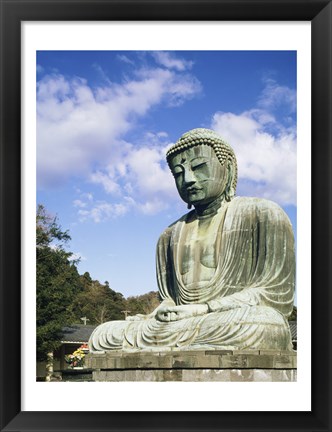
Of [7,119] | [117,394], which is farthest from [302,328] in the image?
[7,119]

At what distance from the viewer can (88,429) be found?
668cm

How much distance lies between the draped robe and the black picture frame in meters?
4.06

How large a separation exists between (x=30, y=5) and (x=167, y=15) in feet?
4.02

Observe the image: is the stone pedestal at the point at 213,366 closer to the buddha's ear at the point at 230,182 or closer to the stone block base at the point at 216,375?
the stone block base at the point at 216,375

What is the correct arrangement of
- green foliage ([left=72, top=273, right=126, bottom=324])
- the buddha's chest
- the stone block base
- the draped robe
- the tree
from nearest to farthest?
the stone block base
the draped robe
the buddha's chest
the tree
green foliage ([left=72, top=273, right=126, bottom=324])

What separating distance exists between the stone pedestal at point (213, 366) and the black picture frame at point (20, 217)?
368 cm

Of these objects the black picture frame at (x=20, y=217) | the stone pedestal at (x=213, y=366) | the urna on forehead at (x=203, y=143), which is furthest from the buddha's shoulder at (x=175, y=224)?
the black picture frame at (x=20, y=217)

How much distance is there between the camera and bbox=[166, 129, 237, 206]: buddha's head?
12.9 metres

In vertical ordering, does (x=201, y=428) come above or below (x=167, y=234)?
below

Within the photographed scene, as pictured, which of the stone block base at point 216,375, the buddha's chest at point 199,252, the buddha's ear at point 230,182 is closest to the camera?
the stone block base at point 216,375

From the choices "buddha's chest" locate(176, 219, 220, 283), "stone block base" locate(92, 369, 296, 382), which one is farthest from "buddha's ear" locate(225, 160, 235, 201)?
"stone block base" locate(92, 369, 296, 382)

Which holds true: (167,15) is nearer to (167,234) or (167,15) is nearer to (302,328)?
(302,328)

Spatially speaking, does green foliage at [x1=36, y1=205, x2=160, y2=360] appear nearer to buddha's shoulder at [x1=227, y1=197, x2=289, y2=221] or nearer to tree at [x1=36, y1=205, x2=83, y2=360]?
tree at [x1=36, y1=205, x2=83, y2=360]

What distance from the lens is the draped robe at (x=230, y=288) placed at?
10.9 m
